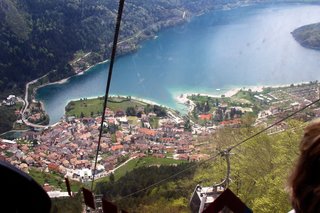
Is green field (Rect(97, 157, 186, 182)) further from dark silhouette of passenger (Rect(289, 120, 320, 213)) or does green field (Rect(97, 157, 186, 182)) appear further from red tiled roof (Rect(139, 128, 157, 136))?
dark silhouette of passenger (Rect(289, 120, 320, 213))

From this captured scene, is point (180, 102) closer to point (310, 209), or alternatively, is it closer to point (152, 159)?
point (152, 159)

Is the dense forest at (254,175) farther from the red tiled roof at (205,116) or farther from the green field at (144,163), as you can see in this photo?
the red tiled roof at (205,116)

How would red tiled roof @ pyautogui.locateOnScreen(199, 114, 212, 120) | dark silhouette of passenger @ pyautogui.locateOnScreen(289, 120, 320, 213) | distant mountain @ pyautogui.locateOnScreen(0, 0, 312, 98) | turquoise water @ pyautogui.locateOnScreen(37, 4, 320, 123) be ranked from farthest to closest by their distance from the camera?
distant mountain @ pyautogui.locateOnScreen(0, 0, 312, 98), turquoise water @ pyautogui.locateOnScreen(37, 4, 320, 123), red tiled roof @ pyautogui.locateOnScreen(199, 114, 212, 120), dark silhouette of passenger @ pyautogui.locateOnScreen(289, 120, 320, 213)

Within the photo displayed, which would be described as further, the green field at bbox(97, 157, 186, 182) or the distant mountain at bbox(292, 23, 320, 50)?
the distant mountain at bbox(292, 23, 320, 50)

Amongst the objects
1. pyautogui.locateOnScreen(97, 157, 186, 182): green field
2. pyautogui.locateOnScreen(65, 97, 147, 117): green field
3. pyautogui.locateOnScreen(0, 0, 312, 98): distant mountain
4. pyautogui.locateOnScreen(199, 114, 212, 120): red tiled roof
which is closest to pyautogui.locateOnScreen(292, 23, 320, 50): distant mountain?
pyautogui.locateOnScreen(199, 114, 212, 120): red tiled roof

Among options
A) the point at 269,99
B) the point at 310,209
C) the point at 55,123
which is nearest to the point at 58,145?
the point at 55,123

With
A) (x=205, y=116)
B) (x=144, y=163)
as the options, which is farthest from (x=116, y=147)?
→ (x=205, y=116)
